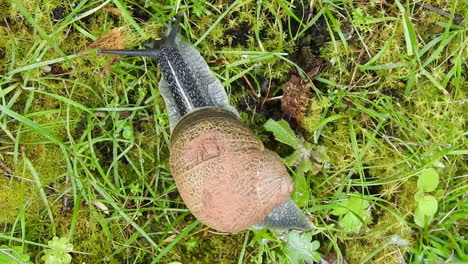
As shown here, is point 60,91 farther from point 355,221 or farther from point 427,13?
point 427,13

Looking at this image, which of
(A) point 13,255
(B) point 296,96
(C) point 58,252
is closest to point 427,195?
(B) point 296,96

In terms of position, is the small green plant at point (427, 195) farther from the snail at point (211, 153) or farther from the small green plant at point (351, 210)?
the snail at point (211, 153)

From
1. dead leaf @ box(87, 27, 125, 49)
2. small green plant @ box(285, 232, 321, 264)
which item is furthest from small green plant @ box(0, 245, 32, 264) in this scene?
small green plant @ box(285, 232, 321, 264)

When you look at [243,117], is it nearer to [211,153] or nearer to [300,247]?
[211,153]

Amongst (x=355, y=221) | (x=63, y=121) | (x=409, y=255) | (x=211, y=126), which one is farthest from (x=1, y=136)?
(x=409, y=255)

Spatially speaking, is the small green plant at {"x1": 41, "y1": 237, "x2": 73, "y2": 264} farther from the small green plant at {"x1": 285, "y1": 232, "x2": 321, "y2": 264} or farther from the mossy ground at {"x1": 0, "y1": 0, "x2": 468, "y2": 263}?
the small green plant at {"x1": 285, "y1": 232, "x2": 321, "y2": 264}

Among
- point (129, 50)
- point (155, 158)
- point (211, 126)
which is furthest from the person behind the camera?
point (155, 158)
